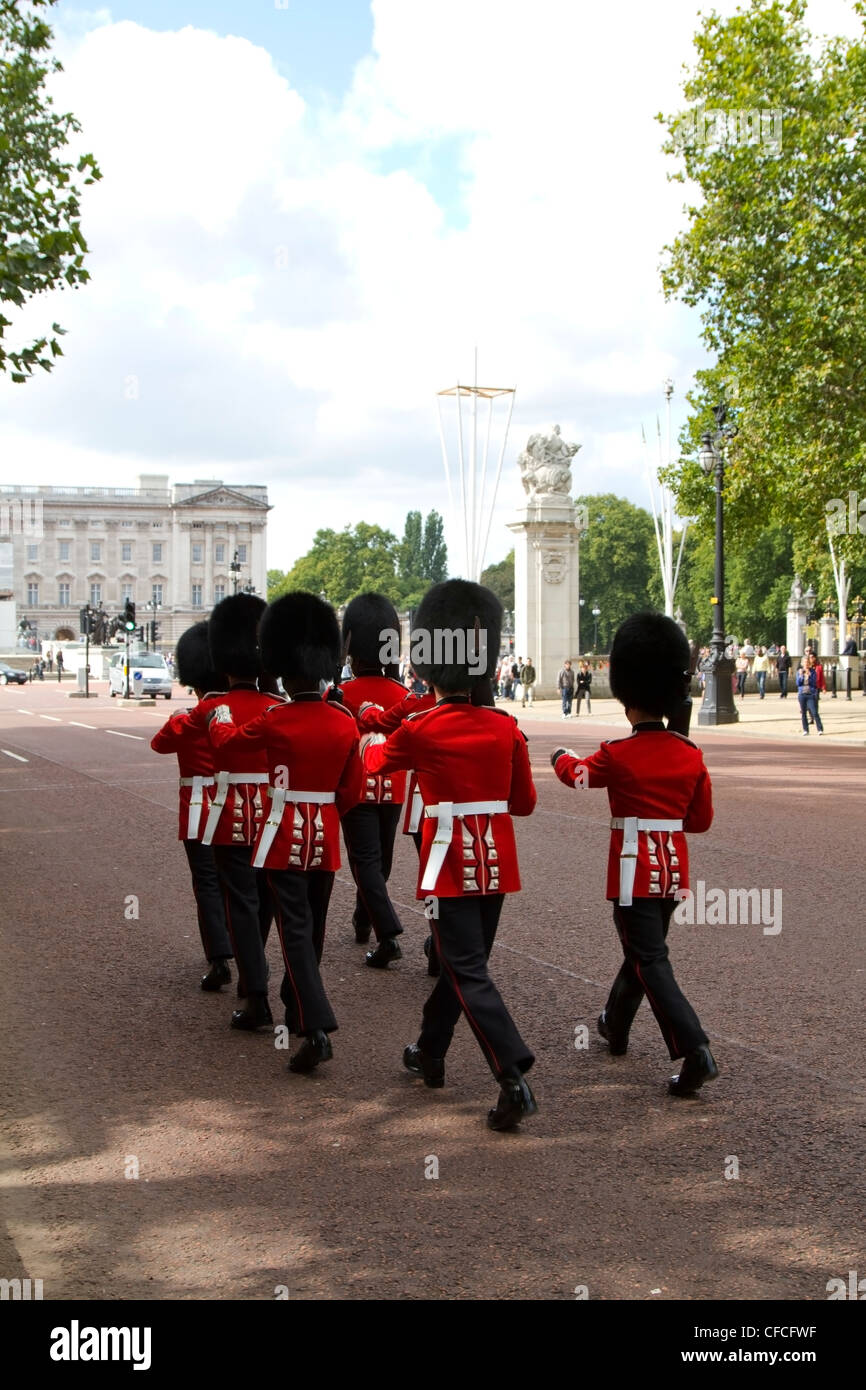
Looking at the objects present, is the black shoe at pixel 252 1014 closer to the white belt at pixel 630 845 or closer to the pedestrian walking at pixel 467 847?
the pedestrian walking at pixel 467 847

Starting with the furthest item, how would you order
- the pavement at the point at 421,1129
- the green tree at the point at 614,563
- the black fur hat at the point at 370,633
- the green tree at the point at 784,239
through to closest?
the green tree at the point at 614,563 → the green tree at the point at 784,239 → the black fur hat at the point at 370,633 → the pavement at the point at 421,1129

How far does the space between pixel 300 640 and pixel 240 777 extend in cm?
73

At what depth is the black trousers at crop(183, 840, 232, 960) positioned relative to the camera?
6.80 meters

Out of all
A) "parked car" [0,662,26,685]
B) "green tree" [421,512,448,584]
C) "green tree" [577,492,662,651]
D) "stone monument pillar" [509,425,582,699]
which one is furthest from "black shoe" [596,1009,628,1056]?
"green tree" [421,512,448,584]

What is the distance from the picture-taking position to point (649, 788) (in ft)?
17.3

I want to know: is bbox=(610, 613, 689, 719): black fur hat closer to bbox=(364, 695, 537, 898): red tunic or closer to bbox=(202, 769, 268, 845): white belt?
bbox=(364, 695, 537, 898): red tunic

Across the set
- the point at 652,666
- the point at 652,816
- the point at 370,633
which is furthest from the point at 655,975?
the point at 370,633

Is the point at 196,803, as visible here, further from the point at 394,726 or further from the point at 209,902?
the point at 394,726

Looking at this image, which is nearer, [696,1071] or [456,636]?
[696,1071]

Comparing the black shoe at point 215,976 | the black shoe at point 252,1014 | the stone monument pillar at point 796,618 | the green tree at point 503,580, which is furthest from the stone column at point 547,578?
the green tree at point 503,580

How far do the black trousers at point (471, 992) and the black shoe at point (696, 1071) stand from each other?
0.66m

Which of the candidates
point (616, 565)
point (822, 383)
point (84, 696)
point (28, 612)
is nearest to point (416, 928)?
point (822, 383)

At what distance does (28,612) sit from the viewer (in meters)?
132

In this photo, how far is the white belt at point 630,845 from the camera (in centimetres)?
521
